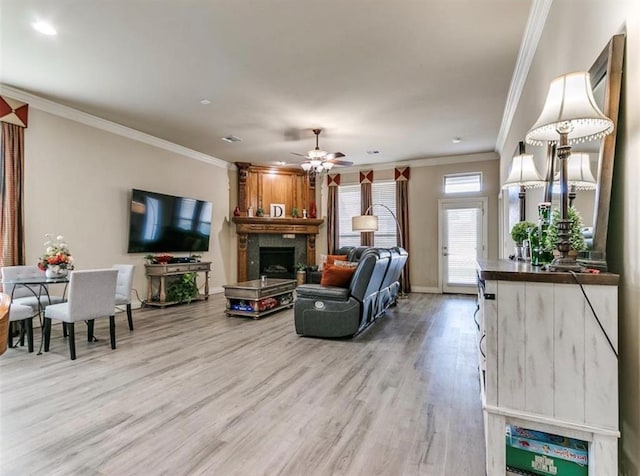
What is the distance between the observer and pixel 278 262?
28.3 ft

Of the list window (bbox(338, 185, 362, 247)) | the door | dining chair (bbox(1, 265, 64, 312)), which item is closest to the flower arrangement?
dining chair (bbox(1, 265, 64, 312))

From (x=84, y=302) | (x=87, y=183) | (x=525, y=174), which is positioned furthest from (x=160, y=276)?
(x=525, y=174)

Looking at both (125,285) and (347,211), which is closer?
(125,285)

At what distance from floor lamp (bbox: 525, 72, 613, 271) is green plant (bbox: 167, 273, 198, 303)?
5924mm

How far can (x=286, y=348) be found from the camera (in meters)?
3.75

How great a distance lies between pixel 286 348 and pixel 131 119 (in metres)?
4.24

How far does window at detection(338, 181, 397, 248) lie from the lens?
8.19 meters

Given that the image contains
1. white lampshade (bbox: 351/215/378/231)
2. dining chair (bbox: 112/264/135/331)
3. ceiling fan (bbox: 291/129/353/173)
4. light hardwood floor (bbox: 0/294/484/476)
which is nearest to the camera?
light hardwood floor (bbox: 0/294/484/476)

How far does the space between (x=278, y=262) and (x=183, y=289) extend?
277cm

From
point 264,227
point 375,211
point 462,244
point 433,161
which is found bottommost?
point 462,244

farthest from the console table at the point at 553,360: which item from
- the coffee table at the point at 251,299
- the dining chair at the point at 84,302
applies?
the coffee table at the point at 251,299

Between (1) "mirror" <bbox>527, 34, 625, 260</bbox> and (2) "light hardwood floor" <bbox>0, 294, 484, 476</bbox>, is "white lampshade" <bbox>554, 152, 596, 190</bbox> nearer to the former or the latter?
(1) "mirror" <bbox>527, 34, 625, 260</bbox>

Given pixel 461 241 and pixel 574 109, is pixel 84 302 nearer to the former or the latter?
pixel 574 109

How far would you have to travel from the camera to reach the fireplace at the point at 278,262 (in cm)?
Answer: 850
